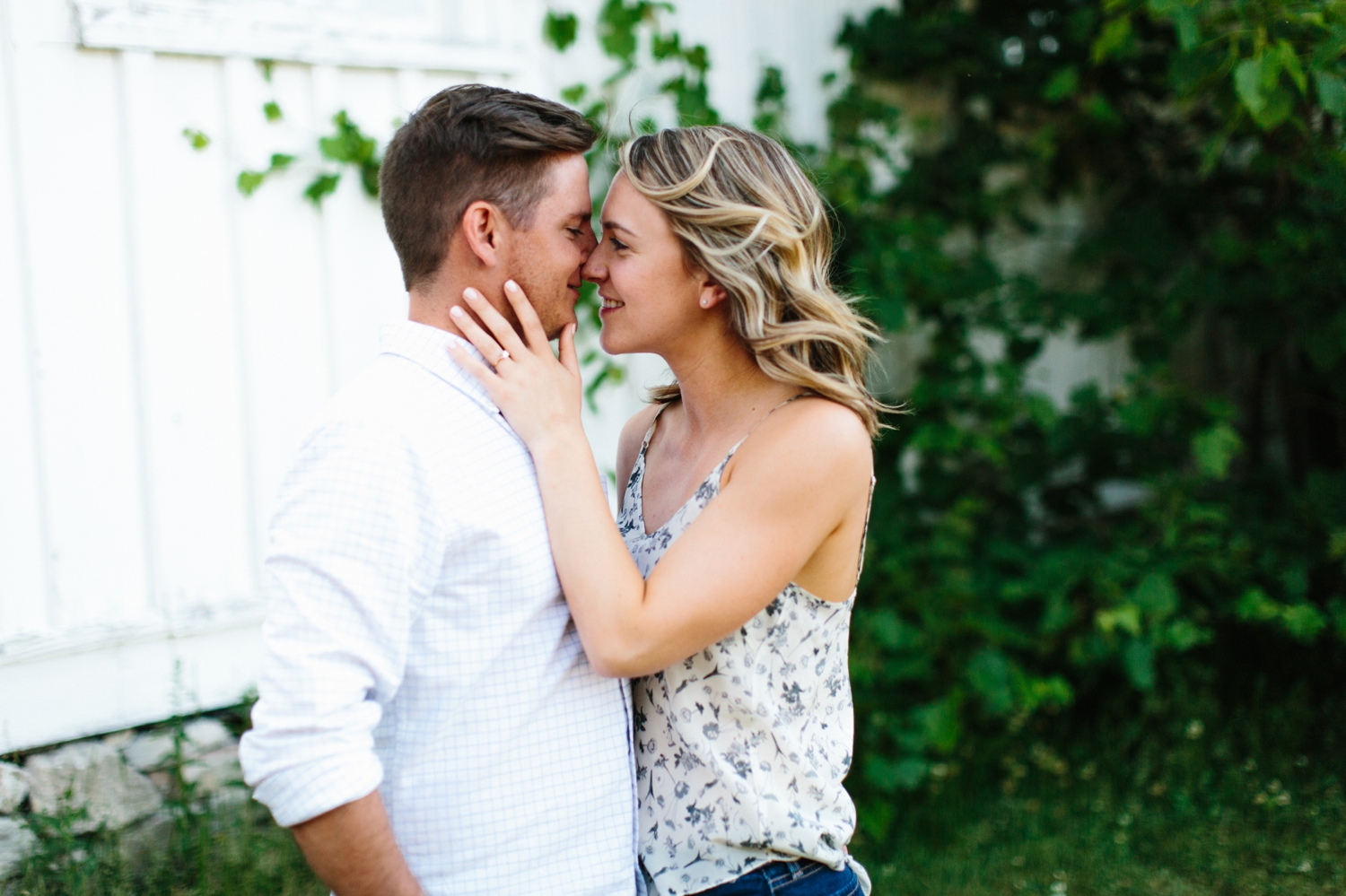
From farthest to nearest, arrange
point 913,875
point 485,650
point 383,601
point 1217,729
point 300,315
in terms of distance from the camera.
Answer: point 1217,729 → point 913,875 → point 300,315 → point 485,650 → point 383,601

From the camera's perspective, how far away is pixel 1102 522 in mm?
4492

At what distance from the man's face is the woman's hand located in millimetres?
42

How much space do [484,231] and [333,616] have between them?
27.0 inches

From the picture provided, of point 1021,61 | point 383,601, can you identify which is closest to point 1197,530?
point 1021,61

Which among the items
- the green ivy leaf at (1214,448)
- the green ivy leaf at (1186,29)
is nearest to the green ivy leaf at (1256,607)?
the green ivy leaf at (1214,448)

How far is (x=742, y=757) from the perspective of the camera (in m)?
1.68

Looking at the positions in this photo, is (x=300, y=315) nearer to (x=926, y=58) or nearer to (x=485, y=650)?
(x=485, y=650)

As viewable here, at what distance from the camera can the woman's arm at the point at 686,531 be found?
1508 millimetres

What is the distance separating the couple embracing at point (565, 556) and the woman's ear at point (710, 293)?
11 mm

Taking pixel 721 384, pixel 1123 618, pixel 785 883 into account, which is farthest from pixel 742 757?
pixel 1123 618

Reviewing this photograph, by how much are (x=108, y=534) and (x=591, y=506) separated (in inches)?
67.2

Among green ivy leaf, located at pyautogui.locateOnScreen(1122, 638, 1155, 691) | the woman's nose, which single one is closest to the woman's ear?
the woman's nose

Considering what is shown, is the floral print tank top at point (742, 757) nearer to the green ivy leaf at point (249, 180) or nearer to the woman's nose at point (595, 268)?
the woman's nose at point (595, 268)

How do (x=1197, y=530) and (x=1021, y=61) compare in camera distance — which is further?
(x=1021, y=61)
